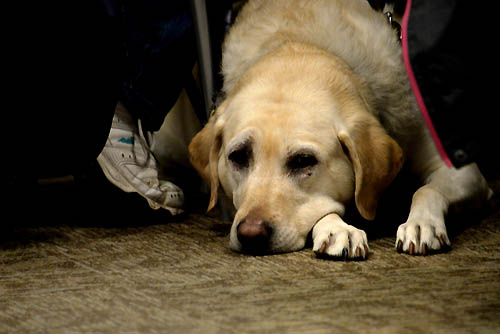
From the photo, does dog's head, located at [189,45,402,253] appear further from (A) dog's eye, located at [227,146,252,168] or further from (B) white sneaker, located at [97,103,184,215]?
(B) white sneaker, located at [97,103,184,215]

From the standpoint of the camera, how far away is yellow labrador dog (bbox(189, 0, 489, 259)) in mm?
2078

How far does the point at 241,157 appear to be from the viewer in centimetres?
226

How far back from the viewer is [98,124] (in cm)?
239

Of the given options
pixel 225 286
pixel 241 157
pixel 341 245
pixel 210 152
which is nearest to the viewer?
pixel 225 286

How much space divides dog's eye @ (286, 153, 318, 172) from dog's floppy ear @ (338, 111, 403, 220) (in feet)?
0.40

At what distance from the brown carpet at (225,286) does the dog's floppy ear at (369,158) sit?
0.15m

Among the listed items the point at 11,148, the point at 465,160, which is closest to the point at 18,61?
the point at 11,148

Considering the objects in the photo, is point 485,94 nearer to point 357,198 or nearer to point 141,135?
point 357,198

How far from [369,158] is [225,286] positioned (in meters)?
0.71

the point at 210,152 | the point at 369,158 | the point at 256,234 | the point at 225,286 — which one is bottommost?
the point at 225,286

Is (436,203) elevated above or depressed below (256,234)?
above

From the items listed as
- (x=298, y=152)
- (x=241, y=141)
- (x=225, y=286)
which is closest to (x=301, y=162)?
(x=298, y=152)

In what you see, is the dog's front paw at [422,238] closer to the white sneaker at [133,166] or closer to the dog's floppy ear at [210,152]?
the dog's floppy ear at [210,152]

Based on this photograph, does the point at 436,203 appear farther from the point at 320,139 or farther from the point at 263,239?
the point at 263,239
